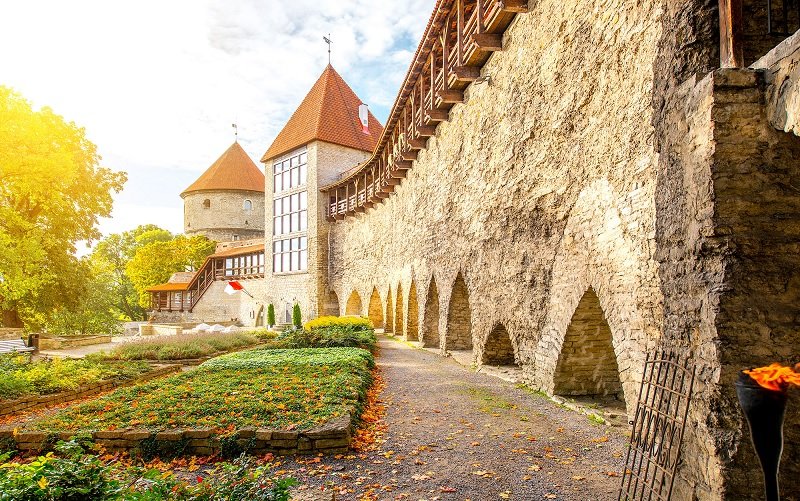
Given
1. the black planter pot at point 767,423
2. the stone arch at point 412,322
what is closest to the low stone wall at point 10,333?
the stone arch at point 412,322

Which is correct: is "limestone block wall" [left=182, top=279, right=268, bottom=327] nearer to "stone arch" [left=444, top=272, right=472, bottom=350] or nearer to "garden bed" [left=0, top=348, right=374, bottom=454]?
"stone arch" [left=444, top=272, right=472, bottom=350]

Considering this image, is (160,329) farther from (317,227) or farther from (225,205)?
(225,205)

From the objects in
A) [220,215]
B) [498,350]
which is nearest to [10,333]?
[498,350]

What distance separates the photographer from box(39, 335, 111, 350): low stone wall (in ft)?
57.4

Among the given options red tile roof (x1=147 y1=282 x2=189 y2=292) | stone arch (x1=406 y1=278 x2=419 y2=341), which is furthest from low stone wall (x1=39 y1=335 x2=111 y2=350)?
red tile roof (x1=147 y1=282 x2=189 y2=292)

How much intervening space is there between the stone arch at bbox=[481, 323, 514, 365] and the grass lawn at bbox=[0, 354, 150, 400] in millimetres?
7516

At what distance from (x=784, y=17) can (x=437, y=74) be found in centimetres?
1128

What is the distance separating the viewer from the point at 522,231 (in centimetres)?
870

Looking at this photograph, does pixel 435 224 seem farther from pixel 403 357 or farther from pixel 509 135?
pixel 509 135

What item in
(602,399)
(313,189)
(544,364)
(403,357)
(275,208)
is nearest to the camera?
(602,399)

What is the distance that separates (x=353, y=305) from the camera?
1111 inches

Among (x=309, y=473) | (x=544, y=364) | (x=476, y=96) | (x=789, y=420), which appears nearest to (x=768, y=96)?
(x=789, y=420)

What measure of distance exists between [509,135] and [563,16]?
7.97 feet

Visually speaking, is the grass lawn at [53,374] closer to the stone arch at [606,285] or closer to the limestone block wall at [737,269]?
the stone arch at [606,285]
